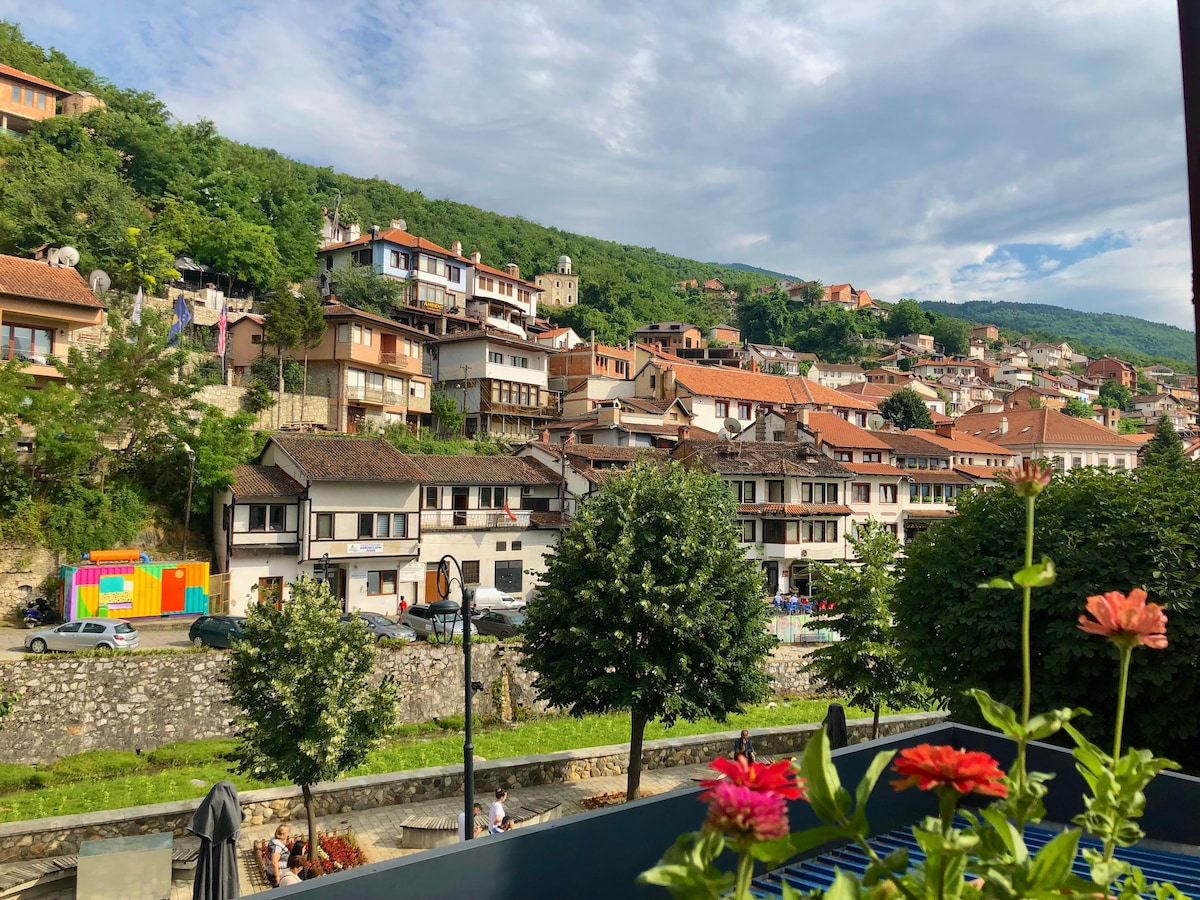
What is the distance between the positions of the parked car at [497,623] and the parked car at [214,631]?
721 cm

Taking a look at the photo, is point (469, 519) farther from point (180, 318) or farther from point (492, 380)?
point (180, 318)

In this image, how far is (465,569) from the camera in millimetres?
33062

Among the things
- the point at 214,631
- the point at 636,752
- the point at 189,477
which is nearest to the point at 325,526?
the point at 189,477

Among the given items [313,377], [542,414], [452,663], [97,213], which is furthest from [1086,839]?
[97,213]

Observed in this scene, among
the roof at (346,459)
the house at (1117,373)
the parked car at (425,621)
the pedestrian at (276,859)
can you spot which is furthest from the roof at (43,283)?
the house at (1117,373)

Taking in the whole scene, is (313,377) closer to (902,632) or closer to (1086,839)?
(902,632)

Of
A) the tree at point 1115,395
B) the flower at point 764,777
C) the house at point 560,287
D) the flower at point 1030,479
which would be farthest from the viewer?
the tree at point 1115,395

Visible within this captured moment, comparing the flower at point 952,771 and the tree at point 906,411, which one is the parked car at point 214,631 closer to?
the flower at point 952,771

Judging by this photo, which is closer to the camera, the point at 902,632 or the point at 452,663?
the point at 902,632

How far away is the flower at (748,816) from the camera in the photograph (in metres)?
1.44

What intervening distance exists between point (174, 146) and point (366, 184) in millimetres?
51261

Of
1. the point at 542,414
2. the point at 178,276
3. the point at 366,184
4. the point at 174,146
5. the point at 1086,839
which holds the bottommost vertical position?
the point at 1086,839

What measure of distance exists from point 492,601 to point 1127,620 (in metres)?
28.7

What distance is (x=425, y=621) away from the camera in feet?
86.7
